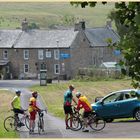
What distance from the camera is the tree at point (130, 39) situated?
6773mm

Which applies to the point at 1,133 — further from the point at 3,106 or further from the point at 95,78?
the point at 95,78

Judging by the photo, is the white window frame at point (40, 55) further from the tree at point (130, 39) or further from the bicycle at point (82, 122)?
the tree at point (130, 39)

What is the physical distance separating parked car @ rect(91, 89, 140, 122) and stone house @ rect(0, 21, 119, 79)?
212ft

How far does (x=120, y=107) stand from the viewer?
28656mm

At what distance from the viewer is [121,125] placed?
89.5 ft

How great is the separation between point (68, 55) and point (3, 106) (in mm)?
52347

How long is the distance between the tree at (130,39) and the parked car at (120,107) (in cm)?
2116

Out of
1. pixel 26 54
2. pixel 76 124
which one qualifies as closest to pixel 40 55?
pixel 26 54

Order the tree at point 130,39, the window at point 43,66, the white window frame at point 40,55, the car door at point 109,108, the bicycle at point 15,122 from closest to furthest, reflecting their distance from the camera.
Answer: the tree at point 130,39 < the bicycle at point 15,122 < the car door at point 109,108 < the white window frame at point 40,55 < the window at point 43,66

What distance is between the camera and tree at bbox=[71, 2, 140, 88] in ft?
22.2

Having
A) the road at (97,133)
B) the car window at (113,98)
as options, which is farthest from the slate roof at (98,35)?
the road at (97,133)

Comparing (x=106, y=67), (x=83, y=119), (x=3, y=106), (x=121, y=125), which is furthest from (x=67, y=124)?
(x=106, y=67)

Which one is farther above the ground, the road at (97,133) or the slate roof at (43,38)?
the slate roof at (43,38)

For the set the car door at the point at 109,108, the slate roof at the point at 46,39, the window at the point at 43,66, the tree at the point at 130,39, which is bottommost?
the car door at the point at 109,108
